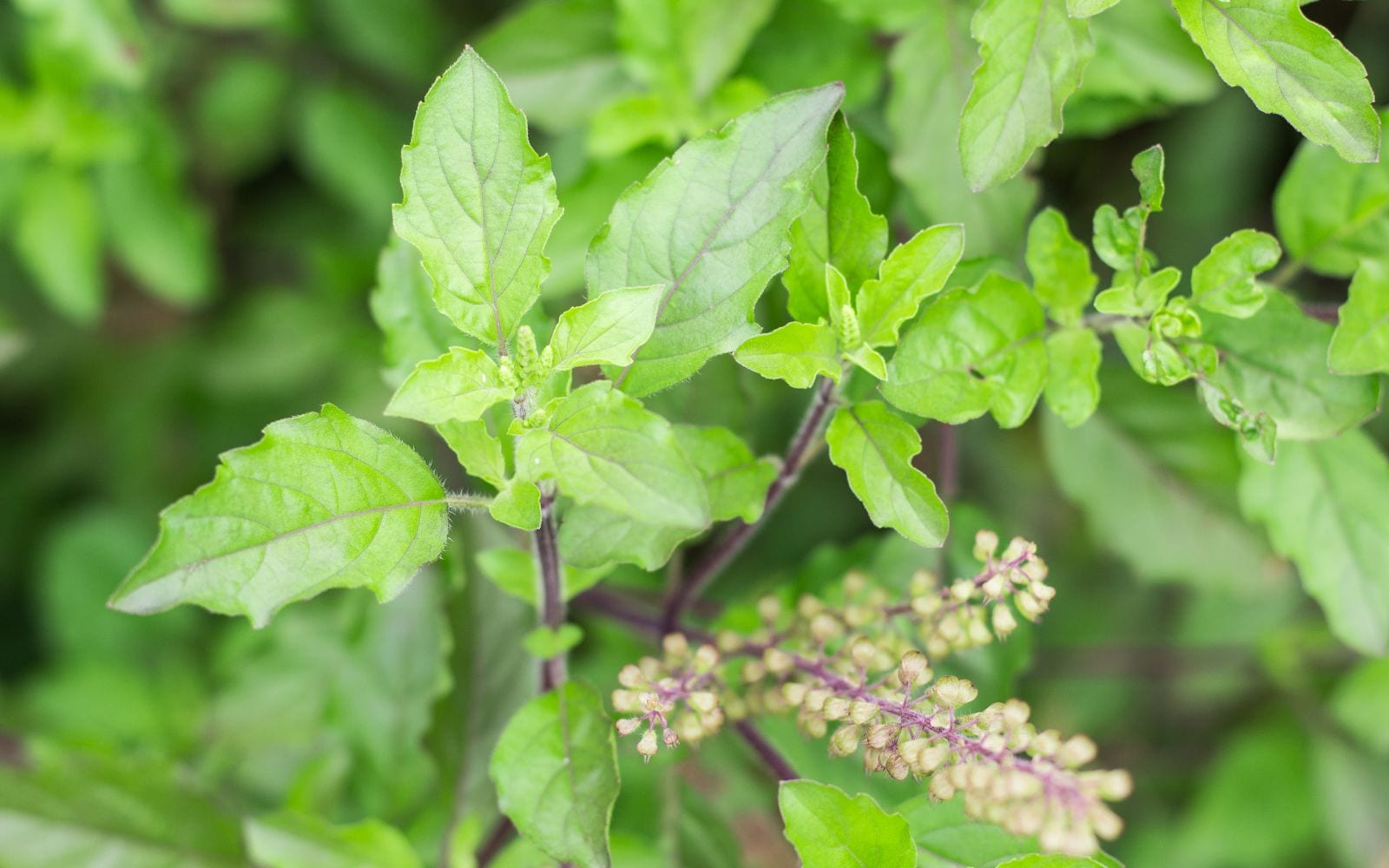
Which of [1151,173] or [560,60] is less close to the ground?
[560,60]

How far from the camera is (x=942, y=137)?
1.49 metres

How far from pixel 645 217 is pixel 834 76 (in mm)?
688

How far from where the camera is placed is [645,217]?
44.6 inches

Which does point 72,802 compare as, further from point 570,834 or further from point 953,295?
point 953,295

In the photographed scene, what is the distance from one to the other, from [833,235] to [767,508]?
1.13 ft

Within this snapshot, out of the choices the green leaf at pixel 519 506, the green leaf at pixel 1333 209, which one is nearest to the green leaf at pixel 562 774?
the green leaf at pixel 519 506

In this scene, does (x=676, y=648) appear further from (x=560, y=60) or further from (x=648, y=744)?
(x=560, y=60)

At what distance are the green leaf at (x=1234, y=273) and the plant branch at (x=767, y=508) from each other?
16.9 inches

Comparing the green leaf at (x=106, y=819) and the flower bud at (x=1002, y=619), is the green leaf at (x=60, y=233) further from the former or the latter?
the flower bud at (x=1002, y=619)

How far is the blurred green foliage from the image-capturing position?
1609 millimetres

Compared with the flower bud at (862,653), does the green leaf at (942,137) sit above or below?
above

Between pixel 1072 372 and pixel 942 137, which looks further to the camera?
pixel 942 137

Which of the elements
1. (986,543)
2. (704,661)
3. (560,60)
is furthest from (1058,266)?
(560,60)

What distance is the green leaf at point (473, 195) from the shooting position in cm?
107
